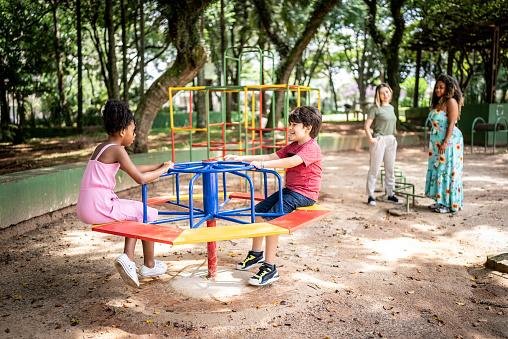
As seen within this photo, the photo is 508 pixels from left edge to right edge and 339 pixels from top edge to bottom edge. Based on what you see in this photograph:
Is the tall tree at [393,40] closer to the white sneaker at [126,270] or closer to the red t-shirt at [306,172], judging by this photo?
the red t-shirt at [306,172]

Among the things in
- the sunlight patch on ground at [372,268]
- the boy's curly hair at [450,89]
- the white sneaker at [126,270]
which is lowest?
the sunlight patch on ground at [372,268]

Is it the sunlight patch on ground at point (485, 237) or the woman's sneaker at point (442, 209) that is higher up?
the woman's sneaker at point (442, 209)

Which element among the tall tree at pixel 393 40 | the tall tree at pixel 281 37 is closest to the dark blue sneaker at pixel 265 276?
the tall tree at pixel 281 37

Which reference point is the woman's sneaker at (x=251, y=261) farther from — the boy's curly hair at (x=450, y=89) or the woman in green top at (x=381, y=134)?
the boy's curly hair at (x=450, y=89)

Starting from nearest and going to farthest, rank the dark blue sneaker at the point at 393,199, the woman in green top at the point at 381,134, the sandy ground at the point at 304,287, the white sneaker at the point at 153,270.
Result: the sandy ground at the point at 304,287 < the white sneaker at the point at 153,270 < the woman in green top at the point at 381,134 < the dark blue sneaker at the point at 393,199

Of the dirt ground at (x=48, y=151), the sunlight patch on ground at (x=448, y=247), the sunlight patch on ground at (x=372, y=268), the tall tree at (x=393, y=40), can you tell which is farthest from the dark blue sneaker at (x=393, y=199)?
the tall tree at (x=393, y=40)

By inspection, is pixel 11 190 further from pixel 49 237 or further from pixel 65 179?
pixel 65 179

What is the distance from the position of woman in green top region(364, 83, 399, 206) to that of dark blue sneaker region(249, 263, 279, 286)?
3.27m

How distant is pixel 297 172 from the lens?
13.1 ft

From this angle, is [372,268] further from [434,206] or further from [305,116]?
[434,206]

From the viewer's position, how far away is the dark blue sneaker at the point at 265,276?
379cm

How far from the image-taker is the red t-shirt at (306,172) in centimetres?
394

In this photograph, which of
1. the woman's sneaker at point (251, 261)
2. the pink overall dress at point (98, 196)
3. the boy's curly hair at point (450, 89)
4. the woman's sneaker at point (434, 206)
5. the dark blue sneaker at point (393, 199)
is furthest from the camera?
the dark blue sneaker at point (393, 199)

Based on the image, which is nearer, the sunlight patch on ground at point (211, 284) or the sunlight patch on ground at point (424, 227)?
the sunlight patch on ground at point (211, 284)
